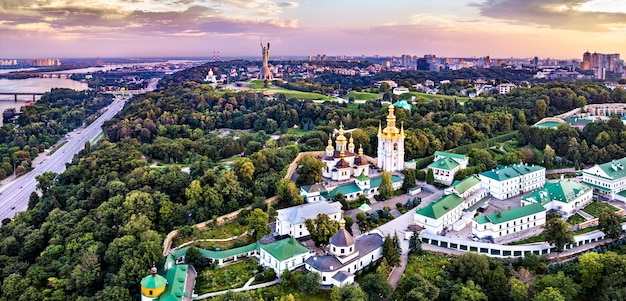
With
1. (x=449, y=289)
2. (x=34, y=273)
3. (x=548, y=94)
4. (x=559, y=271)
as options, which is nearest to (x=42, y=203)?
(x=34, y=273)

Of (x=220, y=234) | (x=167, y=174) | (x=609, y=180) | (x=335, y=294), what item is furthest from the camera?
(x=167, y=174)

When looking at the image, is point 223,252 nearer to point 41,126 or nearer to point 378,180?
point 378,180

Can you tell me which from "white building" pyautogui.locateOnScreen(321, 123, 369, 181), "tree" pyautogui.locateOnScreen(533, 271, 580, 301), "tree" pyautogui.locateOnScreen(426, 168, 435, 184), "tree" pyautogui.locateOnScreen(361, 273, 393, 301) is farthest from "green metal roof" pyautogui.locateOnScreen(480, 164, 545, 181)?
"tree" pyautogui.locateOnScreen(361, 273, 393, 301)

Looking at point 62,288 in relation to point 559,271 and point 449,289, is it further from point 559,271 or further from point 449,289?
point 559,271

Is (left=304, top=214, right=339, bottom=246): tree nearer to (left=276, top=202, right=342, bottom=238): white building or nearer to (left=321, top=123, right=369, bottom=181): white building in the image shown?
(left=276, top=202, right=342, bottom=238): white building

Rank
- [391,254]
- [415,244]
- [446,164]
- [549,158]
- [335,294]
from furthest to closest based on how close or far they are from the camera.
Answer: [549,158] → [446,164] → [415,244] → [391,254] → [335,294]

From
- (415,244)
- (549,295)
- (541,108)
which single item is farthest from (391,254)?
(541,108)

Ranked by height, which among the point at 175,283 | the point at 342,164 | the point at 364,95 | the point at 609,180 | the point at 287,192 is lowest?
the point at 175,283
